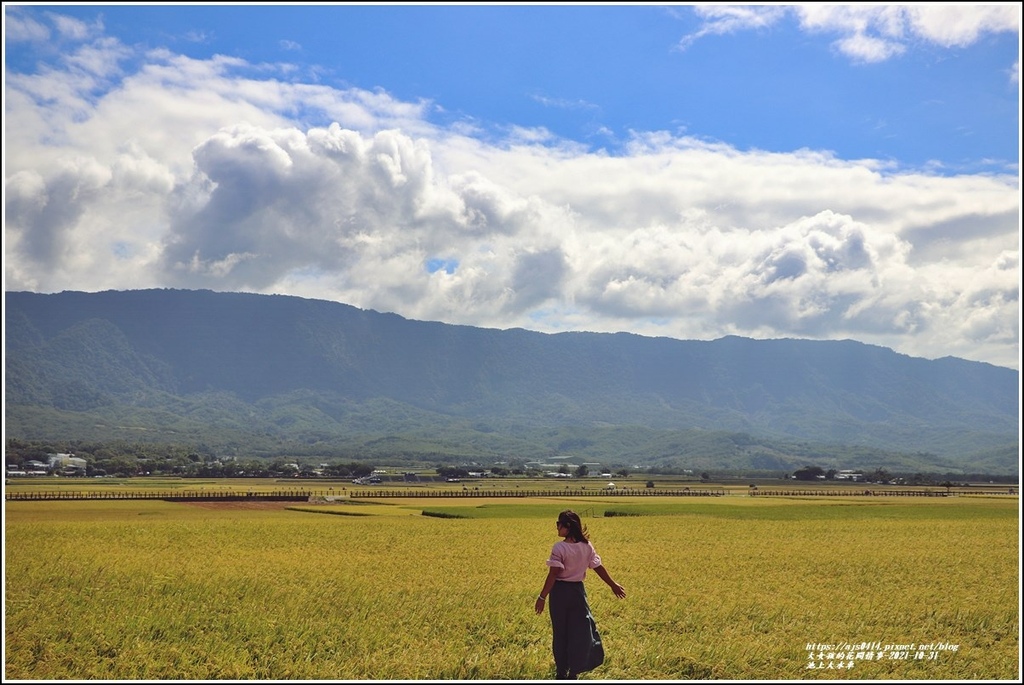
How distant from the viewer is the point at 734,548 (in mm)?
38000

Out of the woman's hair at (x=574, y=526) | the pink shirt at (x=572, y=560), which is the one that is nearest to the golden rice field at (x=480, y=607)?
the pink shirt at (x=572, y=560)

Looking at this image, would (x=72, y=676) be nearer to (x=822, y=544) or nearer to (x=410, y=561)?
(x=410, y=561)

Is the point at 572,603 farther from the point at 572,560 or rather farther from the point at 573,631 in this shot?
the point at 572,560

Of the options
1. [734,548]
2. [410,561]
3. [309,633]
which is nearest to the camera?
[309,633]

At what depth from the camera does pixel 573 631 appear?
43.7ft

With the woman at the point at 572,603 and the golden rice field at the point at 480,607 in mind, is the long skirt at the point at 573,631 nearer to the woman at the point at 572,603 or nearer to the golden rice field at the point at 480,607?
the woman at the point at 572,603

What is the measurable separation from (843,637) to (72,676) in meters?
14.9

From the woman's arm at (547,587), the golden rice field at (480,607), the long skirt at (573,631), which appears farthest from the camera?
the golden rice field at (480,607)

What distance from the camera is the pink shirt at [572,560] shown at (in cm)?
1314

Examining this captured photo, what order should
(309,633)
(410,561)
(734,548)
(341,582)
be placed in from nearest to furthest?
(309,633) < (341,582) < (410,561) < (734,548)

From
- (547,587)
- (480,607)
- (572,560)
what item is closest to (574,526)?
(572,560)

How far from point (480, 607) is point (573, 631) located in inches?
361

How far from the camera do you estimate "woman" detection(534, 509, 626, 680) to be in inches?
518

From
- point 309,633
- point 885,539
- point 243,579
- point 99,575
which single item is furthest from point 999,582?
point 99,575
